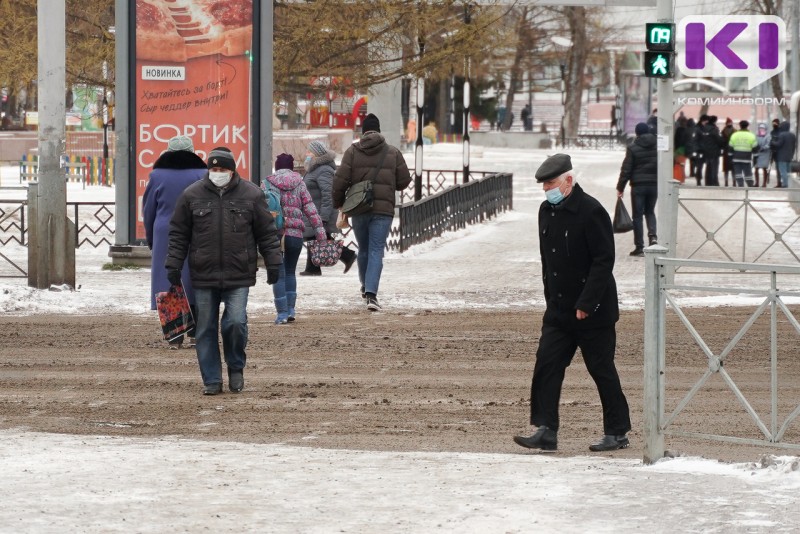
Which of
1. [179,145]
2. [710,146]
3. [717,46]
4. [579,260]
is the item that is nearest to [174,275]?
[179,145]

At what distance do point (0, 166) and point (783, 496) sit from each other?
38.3 meters

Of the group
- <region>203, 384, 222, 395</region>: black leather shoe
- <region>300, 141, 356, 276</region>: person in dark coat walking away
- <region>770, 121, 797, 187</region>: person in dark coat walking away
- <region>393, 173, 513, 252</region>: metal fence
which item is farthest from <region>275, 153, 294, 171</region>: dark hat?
<region>770, 121, 797, 187</region>: person in dark coat walking away

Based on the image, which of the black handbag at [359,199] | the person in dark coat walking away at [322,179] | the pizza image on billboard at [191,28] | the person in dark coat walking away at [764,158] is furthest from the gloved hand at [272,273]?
the person in dark coat walking away at [764,158]

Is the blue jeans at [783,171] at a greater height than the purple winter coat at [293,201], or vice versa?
the blue jeans at [783,171]

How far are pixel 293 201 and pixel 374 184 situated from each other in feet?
3.61

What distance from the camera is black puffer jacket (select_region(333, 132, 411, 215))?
555 inches

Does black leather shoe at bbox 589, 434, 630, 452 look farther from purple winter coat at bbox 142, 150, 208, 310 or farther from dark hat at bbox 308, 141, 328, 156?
dark hat at bbox 308, 141, 328, 156

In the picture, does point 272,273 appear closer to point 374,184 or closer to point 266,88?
point 374,184

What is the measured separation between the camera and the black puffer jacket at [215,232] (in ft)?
31.9

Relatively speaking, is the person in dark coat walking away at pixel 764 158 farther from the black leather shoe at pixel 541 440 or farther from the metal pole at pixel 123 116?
the black leather shoe at pixel 541 440

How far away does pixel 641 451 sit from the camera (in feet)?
26.6

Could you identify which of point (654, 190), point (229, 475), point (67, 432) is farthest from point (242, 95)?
point (229, 475)

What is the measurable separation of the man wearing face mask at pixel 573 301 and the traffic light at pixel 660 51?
7.86 meters

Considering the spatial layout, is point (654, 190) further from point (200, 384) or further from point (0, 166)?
point (0, 166)
